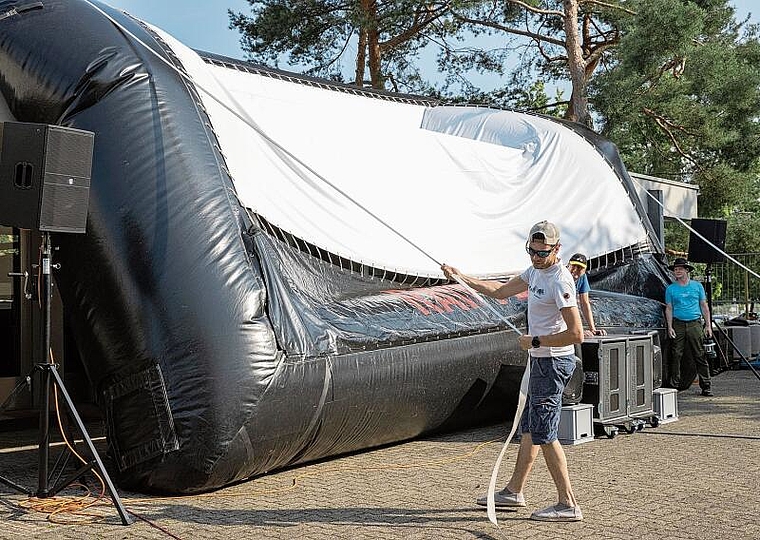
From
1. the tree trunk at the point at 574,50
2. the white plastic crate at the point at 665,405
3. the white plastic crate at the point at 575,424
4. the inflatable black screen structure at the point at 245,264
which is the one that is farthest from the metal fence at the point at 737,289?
the white plastic crate at the point at 575,424

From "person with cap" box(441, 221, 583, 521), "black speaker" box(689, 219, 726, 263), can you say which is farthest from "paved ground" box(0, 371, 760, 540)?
"black speaker" box(689, 219, 726, 263)

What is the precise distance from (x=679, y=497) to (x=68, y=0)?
5.41 meters

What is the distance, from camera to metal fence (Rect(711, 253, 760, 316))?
2044 cm

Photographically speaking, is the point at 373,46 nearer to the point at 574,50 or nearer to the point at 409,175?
the point at 574,50

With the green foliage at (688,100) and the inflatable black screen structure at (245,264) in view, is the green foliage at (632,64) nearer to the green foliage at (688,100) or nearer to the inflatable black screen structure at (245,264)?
the green foliage at (688,100)

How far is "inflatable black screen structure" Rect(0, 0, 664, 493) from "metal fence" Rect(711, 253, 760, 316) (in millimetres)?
12210

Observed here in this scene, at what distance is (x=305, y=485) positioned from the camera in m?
6.66

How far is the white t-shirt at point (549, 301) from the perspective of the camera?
5.59 meters

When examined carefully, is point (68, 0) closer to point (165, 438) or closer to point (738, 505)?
point (165, 438)

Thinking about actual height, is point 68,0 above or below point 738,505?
above

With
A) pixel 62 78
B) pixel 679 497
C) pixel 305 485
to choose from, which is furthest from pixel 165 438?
pixel 679 497

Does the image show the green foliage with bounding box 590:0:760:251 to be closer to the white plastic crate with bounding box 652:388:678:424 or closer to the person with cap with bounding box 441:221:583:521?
the white plastic crate with bounding box 652:388:678:424

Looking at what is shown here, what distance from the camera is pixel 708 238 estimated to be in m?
13.0

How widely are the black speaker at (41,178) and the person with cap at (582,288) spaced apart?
429cm
